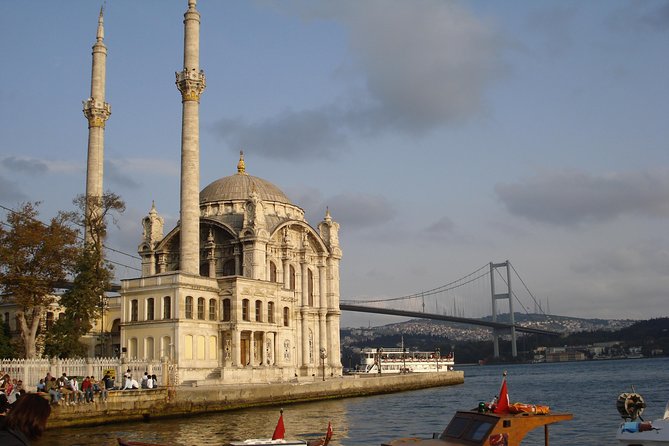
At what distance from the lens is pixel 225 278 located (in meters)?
48.5

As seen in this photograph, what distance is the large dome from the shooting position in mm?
62241

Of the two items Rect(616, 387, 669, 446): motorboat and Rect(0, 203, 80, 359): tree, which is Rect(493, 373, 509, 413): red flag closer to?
Rect(616, 387, 669, 446): motorboat

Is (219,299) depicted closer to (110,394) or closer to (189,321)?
(189,321)

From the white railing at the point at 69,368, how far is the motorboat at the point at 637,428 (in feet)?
80.9

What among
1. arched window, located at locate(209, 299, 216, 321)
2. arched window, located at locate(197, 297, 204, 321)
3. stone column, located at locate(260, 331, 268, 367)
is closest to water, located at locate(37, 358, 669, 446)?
stone column, located at locate(260, 331, 268, 367)

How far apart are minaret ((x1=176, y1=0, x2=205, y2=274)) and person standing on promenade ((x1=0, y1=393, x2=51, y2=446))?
138 ft

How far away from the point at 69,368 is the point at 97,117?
22268 millimetres

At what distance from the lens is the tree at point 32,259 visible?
40.3 metres

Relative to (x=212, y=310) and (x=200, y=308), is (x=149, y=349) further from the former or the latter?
(x=212, y=310)

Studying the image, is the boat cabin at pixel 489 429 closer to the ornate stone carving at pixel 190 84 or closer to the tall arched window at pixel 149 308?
the tall arched window at pixel 149 308

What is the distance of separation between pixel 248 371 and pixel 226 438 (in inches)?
740

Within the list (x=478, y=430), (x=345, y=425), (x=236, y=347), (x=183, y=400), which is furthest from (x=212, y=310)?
(x=478, y=430)

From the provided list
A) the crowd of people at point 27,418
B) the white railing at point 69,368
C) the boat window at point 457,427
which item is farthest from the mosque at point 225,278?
the crowd of people at point 27,418

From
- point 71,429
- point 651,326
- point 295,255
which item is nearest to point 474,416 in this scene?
point 71,429
